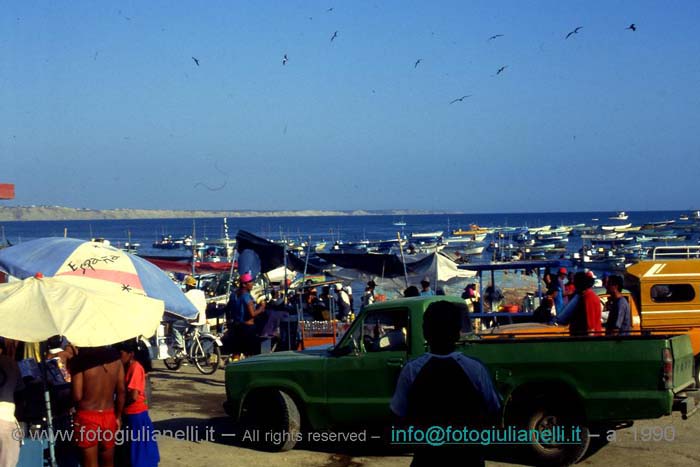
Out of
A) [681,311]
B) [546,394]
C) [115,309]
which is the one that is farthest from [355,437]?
[681,311]

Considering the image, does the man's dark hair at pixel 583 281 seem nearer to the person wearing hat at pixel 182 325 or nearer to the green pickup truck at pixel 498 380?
the green pickup truck at pixel 498 380

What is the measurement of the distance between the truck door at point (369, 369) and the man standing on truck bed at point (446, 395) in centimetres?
475

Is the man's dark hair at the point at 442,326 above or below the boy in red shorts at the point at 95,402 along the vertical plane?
above

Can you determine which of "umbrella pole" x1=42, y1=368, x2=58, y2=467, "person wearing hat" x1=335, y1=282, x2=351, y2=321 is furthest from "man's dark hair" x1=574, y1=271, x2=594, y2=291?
"person wearing hat" x1=335, y1=282, x2=351, y2=321

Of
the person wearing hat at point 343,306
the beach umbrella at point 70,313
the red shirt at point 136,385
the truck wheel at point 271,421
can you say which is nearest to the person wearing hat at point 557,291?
the person wearing hat at point 343,306

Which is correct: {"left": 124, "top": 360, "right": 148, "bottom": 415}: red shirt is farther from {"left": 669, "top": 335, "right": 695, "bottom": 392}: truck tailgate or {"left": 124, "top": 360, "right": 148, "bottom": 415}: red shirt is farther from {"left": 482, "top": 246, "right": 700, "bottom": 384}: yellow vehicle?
{"left": 482, "top": 246, "right": 700, "bottom": 384}: yellow vehicle

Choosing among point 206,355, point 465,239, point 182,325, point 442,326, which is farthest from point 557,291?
point 465,239

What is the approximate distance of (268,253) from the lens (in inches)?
870

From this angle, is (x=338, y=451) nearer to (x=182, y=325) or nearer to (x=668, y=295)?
(x=668, y=295)

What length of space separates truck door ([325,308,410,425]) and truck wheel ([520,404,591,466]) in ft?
4.77

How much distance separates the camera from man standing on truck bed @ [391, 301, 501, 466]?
171 inches

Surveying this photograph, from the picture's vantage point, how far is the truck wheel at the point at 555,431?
8648 mm

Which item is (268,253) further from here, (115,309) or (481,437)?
(481,437)

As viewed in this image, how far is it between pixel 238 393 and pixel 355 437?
1.46 meters
